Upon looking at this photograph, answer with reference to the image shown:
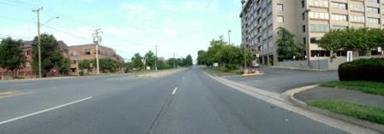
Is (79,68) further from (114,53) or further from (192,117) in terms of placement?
(192,117)

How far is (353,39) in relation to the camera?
274ft

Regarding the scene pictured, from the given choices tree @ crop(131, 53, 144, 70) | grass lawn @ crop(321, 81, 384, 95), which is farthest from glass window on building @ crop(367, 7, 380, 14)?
grass lawn @ crop(321, 81, 384, 95)

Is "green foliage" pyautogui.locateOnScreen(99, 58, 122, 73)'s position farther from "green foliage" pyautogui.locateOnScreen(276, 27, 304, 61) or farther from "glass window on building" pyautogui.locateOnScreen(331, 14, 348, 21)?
"glass window on building" pyautogui.locateOnScreen(331, 14, 348, 21)

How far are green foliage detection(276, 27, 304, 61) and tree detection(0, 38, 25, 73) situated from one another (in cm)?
5098

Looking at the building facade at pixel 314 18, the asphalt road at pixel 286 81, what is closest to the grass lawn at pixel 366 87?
the asphalt road at pixel 286 81

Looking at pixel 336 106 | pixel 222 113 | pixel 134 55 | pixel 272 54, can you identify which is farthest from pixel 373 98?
pixel 134 55

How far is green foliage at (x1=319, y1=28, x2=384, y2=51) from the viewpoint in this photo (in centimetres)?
8294

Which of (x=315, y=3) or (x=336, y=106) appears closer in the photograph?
(x=336, y=106)

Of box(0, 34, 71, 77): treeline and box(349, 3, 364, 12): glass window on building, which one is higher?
box(349, 3, 364, 12): glass window on building

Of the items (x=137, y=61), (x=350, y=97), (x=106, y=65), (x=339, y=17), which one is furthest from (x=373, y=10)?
(x=350, y=97)

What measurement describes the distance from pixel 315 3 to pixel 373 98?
84089mm

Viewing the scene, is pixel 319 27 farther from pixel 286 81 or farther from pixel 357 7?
pixel 286 81

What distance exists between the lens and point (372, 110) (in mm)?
11758

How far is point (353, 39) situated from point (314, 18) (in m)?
13.7
